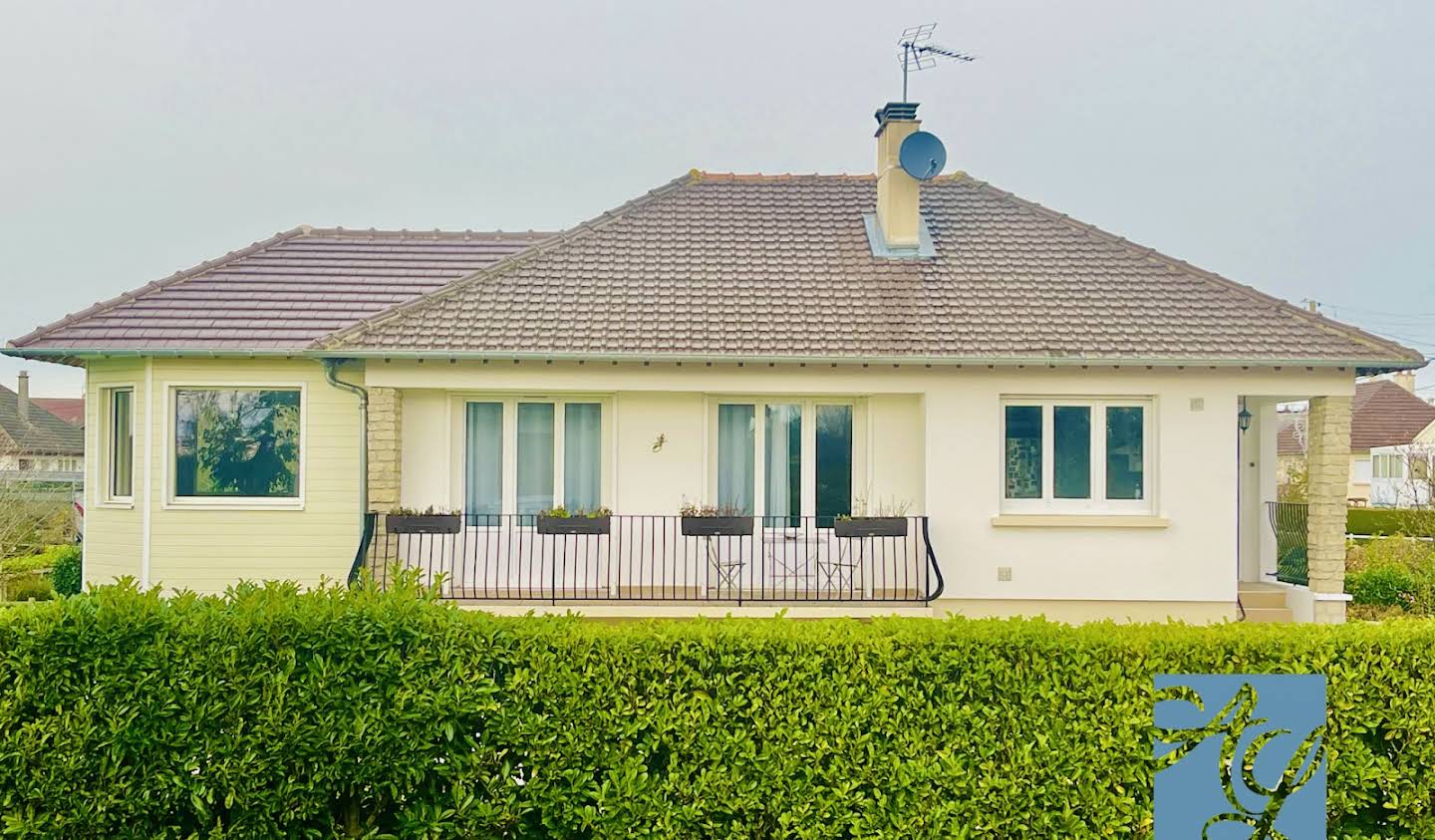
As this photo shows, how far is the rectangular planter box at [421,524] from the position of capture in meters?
12.1

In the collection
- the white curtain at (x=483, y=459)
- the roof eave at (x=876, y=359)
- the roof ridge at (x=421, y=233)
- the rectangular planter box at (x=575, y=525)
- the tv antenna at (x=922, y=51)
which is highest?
the tv antenna at (x=922, y=51)

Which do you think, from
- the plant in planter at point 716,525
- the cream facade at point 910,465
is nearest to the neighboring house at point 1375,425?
the cream facade at point 910,465

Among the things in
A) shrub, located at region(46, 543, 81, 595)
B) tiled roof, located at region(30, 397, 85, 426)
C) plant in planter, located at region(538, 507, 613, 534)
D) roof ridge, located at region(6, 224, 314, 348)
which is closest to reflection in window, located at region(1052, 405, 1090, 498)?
plant in planter, located at region(538, 507, 613, 534)

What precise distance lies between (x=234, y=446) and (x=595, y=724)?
34.9ft

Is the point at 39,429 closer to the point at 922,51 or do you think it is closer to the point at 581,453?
the point at 581,453

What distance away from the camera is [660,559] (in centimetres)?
1285

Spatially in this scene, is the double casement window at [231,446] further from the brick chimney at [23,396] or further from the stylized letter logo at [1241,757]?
the brick chimney at [23,396]

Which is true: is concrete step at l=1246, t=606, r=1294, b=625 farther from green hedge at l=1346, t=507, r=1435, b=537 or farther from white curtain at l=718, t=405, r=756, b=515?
green hedge at l=1346, t=507, r=1435, b=537

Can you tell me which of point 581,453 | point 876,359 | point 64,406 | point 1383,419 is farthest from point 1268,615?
point 64,406

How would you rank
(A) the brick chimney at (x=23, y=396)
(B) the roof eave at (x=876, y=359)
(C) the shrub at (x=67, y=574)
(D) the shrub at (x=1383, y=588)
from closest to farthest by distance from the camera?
(B) the roof eave at (x=876, y=359) → (D) the shrub at (x=1383, y=588) → (C) the shrub at (x=67, y=574) → (A) the brick chimney at (x=23, y=396)

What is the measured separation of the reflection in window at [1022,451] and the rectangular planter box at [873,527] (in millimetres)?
1833

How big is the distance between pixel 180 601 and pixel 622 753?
267cm

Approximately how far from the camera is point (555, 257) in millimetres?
14656

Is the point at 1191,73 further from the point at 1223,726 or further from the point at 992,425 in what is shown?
the point at 1223,726
